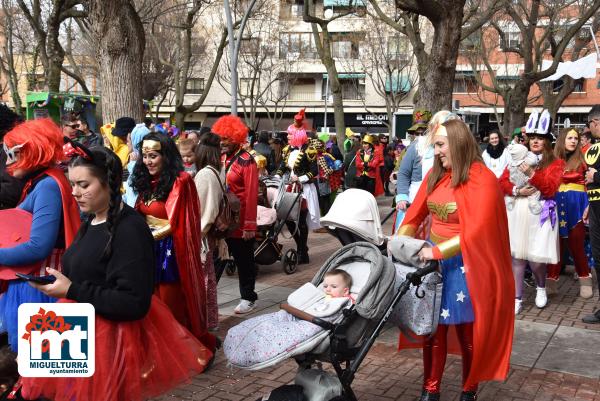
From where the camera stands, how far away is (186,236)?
4.66m

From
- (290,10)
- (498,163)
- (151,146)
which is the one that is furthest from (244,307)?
(290,10)

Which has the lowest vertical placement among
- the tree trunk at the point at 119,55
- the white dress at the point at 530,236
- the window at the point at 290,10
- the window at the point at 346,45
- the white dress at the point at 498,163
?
the white dress at the point at 530,236

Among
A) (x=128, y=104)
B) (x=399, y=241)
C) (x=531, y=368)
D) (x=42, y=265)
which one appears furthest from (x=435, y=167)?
(x=128, y=104)

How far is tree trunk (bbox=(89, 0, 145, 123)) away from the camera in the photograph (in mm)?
7848

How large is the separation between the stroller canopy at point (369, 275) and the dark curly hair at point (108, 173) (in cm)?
→ 129

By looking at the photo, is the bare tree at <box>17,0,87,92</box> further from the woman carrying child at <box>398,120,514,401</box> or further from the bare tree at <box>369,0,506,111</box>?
the woman carrying child at <box>398,120,514,401</box>

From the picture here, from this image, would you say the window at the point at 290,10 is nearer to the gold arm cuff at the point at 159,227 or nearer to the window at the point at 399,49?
the window at the point at 399,49

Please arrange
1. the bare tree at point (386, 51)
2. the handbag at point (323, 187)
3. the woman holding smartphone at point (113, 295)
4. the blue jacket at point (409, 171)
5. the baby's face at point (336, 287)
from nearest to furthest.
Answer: the woman holding smartphone at point (113, 295), the baby's face at point (336, 287), the blue jacket at point (409, 171), the handbag at point (323, 187), the bare tree at point (386, 51)

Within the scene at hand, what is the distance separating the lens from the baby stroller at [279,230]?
8430 mm

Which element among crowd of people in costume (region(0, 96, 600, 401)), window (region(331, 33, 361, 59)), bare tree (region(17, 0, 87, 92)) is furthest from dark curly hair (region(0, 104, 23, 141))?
window (region(331, 33, 361, 59))

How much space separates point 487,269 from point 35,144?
8.76 feet

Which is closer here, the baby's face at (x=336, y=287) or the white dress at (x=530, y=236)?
the baby's face at (x=336, y=287)

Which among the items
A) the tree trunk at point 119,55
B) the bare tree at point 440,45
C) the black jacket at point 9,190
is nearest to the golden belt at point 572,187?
the bare tree at point 440,45

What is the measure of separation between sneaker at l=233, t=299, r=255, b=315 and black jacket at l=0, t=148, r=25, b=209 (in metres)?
3.32
